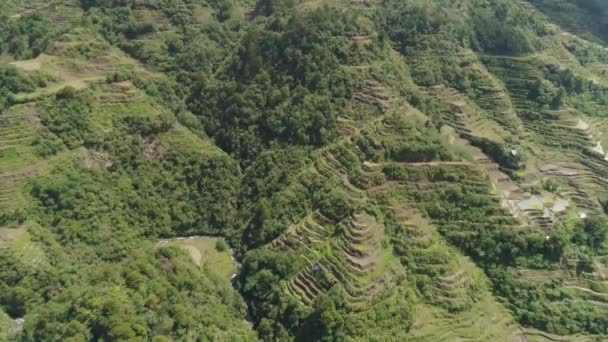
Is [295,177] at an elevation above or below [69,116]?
below

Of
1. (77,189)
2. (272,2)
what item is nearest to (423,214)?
(77,189)

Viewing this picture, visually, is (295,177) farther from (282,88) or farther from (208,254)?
(282,88)

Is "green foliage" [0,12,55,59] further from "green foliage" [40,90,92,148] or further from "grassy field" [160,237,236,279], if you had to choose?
"grassy field" [160,237,236,279]

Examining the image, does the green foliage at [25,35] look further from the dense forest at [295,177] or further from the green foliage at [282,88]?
the green foliage at [282,88]

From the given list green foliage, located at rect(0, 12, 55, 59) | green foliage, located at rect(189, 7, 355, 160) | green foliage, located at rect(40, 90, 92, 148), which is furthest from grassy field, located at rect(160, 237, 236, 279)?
green foliage, located at rect(0, 12, 55, 59)

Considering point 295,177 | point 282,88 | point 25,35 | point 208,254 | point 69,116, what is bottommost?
point 208,254

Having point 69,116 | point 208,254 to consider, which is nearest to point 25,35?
point 69,116

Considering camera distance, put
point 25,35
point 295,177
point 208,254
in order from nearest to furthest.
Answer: point 208,254
point 295,177
point 25,35

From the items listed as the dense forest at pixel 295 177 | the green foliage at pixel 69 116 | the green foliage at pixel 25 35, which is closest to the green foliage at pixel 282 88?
the dense forest at pixel 295 177

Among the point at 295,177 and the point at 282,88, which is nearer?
the point at 295,177

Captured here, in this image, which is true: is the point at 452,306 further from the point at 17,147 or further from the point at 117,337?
the point at 17,147
